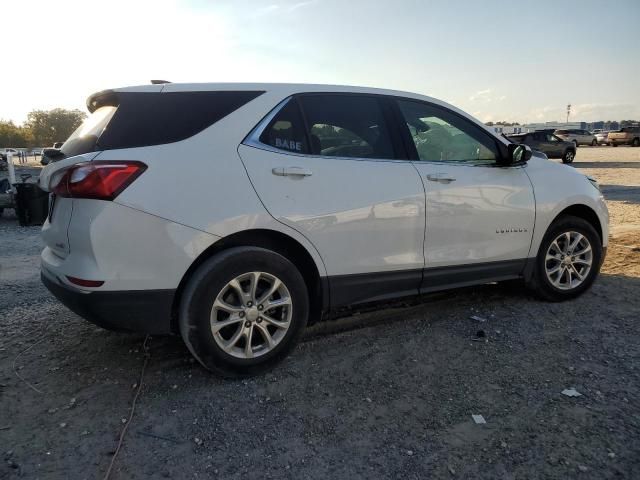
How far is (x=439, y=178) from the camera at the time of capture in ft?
11.8

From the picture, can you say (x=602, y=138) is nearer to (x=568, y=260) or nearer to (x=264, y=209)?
(x=568, y=260)

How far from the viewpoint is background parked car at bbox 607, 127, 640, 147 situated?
131 feet

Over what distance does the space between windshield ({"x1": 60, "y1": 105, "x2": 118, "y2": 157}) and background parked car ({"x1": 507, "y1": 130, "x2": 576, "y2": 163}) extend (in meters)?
24.8

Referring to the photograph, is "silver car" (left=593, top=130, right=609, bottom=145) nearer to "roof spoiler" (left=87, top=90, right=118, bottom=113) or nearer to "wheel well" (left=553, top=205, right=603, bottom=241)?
"wheel well" (left=553, top=205, right=603, bottom=241)

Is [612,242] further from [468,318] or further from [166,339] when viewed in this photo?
[166,339]

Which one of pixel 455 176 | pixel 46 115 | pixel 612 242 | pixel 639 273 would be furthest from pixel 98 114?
pixel 46 115

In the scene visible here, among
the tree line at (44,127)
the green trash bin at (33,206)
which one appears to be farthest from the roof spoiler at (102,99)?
the tree line at (44,127)

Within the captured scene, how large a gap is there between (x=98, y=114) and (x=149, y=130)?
0.51 meters

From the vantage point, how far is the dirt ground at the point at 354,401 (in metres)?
2.34

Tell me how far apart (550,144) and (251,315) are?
84.2 ft

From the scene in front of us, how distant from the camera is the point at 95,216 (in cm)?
265

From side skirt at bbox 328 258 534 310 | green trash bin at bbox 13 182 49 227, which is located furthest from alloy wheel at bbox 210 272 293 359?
green trash bin at bbox 13 182 49 227

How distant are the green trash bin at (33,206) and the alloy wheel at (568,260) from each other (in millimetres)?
4107

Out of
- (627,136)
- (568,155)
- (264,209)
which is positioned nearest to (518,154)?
(264,209)
